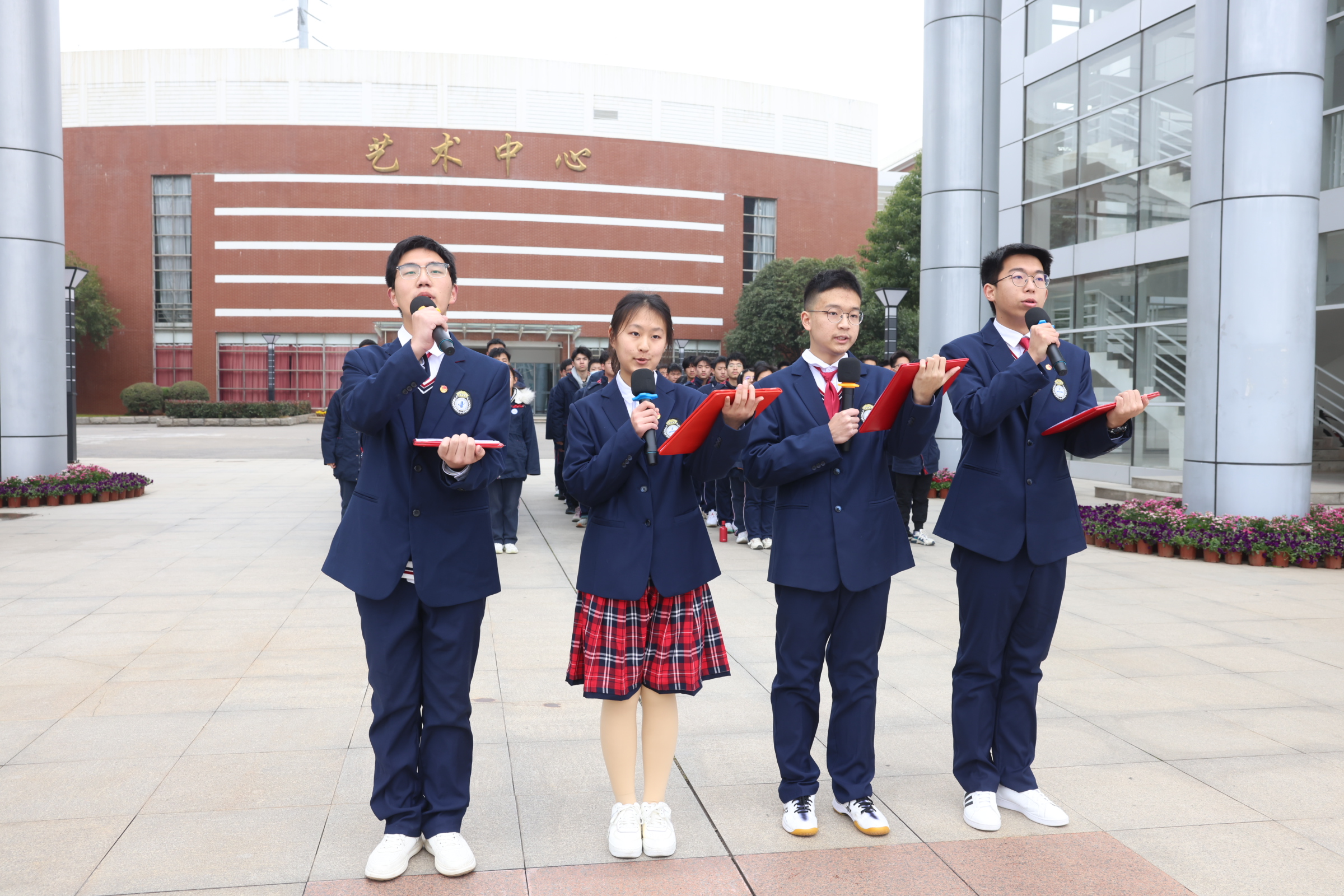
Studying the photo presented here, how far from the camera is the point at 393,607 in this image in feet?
9.69

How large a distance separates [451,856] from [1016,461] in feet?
7.20

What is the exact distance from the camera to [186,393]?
3859cm

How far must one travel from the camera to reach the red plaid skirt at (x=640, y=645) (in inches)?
120

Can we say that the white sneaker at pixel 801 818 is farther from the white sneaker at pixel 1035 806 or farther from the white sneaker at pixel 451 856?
the white sneaker at pixel 451 856

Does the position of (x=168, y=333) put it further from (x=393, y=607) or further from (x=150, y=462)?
(x=393, y=607)

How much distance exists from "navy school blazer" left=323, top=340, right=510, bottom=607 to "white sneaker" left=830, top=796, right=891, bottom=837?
1389 millimetres

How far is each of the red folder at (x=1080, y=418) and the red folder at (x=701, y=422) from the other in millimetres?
968

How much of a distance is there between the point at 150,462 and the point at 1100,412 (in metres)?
19.9

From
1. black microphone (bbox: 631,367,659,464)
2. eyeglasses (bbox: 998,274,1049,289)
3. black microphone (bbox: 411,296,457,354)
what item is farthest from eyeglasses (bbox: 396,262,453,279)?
eyeglasses (bbox: 998,274,1049,289)

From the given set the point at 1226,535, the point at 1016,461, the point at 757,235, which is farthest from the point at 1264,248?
the point at 757,235

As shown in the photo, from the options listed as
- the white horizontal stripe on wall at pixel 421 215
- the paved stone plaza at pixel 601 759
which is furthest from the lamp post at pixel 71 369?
the white horizontal stripe on wall at pixel 421 215

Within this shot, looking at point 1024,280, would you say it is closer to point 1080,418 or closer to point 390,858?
point 1080,418

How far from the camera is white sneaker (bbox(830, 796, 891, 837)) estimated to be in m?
3.18

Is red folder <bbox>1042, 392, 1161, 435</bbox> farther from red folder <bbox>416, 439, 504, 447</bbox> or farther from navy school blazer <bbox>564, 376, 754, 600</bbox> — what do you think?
red folder <bbox>416, 439, 504, 447</bbox>
